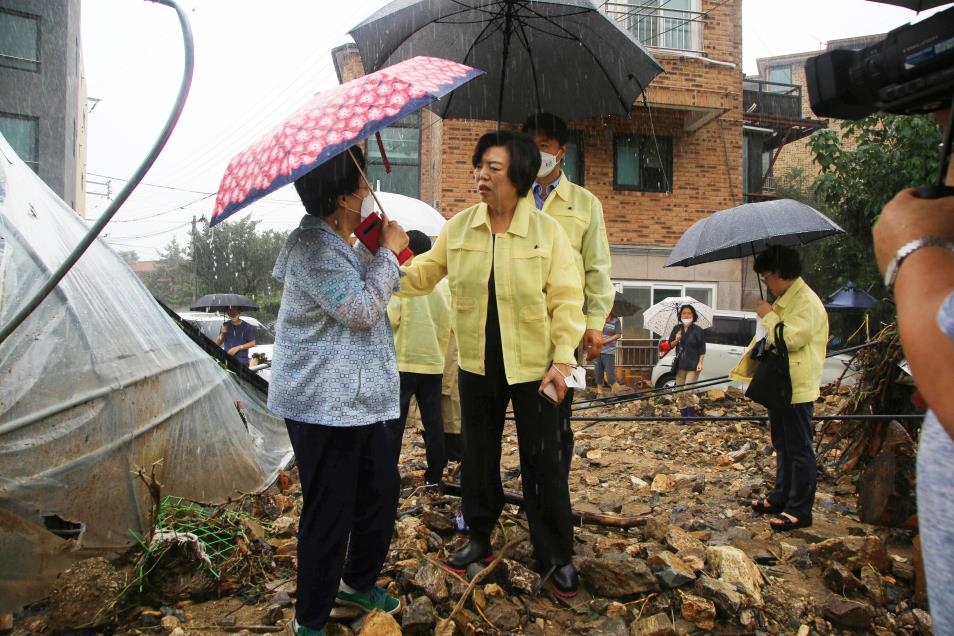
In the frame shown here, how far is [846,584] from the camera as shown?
2.90m

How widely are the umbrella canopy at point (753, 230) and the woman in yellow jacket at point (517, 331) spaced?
2553mm

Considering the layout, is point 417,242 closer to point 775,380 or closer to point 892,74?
point 775,380

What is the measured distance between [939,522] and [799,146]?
27454 millimetres

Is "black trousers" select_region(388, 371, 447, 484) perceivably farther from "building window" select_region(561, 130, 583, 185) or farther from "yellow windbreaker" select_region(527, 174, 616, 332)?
"building window" select_region(561, 130, 583, 185)

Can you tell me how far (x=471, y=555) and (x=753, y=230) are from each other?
127 inches

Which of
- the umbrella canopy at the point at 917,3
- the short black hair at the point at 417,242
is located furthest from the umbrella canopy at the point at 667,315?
the umbrella canopy at the point at 917,3

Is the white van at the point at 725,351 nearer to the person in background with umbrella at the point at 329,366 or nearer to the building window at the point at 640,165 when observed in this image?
the building window at the point at 640,165

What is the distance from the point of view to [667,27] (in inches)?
502

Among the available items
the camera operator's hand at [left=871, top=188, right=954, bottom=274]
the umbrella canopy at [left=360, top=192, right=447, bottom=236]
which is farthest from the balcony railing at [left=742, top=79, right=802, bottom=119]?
the camera operator's hand at [left=871, top=188, right=954, bottom=274]

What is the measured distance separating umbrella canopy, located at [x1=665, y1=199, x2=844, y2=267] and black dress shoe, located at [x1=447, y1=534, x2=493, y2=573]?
2995 millimetres

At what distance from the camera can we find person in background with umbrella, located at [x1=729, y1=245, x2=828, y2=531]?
380 centimetres

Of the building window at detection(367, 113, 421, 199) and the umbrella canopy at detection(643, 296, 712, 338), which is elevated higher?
the building window at detection(367, 113, 421, 199)

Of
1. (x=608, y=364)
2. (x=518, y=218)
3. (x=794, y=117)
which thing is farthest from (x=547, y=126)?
(x=794, y=117)

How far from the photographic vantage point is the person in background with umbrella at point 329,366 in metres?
2.08
